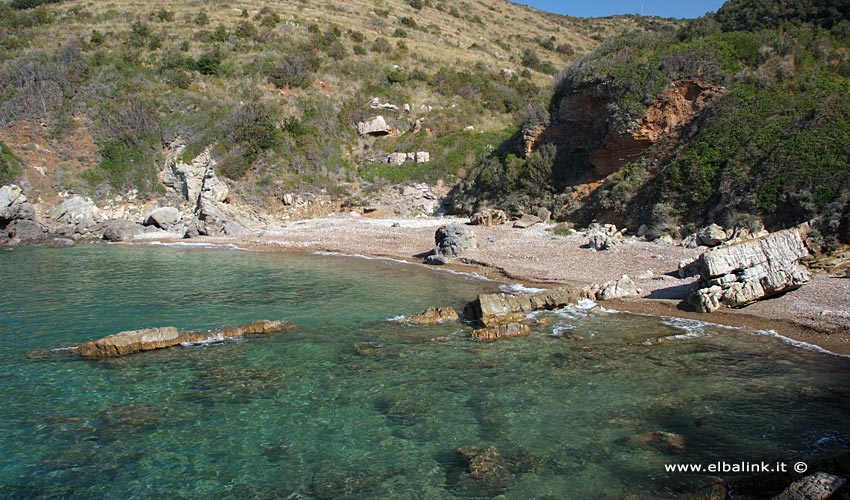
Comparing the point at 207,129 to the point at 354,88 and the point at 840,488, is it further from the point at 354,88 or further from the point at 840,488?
the point at 840,488

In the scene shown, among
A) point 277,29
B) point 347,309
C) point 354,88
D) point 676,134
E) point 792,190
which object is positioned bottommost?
point 347,309

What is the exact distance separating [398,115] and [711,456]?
36.1 metres

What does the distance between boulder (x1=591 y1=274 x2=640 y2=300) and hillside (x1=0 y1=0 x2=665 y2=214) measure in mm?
19934

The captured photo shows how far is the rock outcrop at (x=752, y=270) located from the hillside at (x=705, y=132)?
12.2 ft

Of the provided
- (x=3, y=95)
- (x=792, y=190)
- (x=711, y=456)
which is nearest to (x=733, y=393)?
(x=711, y=456)

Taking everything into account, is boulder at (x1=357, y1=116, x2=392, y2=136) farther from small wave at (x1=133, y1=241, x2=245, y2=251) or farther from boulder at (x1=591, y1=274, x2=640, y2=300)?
boulder at (x1=591, y1=274, x2=640, y2=300)

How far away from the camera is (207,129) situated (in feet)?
111

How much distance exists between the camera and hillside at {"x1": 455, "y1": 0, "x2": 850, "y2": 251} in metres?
16.0

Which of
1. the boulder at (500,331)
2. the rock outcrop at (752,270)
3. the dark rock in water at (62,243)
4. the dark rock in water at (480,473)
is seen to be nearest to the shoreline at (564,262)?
the rock outcrop at (752,270)

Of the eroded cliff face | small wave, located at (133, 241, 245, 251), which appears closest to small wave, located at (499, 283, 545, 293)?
the eroded cliff face

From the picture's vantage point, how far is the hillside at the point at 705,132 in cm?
1598

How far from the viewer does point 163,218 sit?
28375 millimetres

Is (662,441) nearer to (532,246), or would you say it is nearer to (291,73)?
(532,246)

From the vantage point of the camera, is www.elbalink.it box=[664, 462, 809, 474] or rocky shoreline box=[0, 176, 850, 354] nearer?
www.elbalink.it box=[664, 462, 809, 474]
